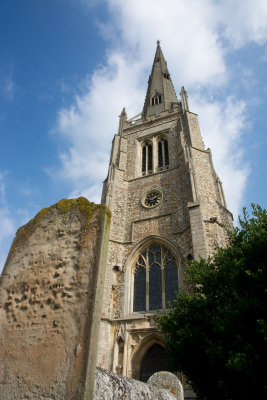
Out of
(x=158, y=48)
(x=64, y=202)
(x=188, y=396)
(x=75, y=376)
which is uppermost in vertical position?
(x=158, y=48)

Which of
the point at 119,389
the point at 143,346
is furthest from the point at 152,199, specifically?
the point at 119,389

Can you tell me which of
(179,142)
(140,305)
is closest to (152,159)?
(179,142)

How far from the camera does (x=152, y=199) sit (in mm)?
15469

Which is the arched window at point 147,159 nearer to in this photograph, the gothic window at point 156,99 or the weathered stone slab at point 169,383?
the gothic window at point 156,99

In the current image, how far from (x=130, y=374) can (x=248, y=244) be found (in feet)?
21.2

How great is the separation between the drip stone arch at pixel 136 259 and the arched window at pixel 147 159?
5.75m

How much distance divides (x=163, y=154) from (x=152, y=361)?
1202cm

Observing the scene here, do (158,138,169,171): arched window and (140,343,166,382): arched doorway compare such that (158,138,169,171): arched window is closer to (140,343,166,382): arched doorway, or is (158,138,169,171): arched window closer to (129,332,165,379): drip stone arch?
(129,332,165,379): drip stone arch

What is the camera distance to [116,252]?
13484 mm

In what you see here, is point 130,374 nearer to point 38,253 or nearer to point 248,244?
point 248,244

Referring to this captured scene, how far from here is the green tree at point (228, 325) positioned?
5855 millimetres

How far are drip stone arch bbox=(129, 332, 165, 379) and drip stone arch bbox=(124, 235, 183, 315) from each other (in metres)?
1.14

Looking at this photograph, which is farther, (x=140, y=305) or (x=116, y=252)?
(x=116, y=252)

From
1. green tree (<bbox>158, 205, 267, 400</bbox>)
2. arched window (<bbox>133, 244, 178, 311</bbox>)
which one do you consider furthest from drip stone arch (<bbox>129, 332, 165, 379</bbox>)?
green tree (<bbox>158, 205, 267, 400</bbox>)
